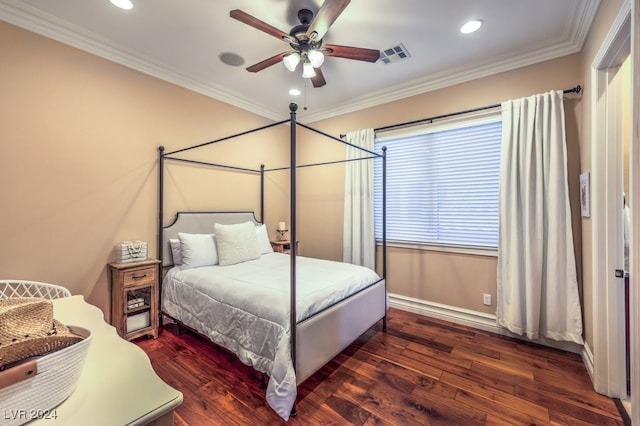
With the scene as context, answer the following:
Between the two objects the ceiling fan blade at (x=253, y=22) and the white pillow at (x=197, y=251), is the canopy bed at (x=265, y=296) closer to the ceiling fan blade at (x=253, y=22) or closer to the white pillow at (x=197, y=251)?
the white pillow at (x=197, y=251)

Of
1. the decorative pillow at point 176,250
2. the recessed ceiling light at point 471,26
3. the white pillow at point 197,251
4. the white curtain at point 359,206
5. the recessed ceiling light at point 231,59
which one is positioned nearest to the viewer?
the recessed ceiling light at point 471,26

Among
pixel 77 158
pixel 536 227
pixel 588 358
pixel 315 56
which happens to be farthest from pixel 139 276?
pixel 588 358

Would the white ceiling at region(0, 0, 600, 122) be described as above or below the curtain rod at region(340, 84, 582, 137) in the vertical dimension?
above

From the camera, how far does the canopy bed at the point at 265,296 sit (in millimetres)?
1809

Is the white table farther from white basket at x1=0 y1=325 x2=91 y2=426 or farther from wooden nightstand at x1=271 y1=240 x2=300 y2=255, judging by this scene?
wooden nightstand at x1=271 y1=240 x2=300 y2=255

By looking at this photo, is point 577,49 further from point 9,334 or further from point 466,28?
point 9,334

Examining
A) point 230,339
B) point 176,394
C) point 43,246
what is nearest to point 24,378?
point 176,394

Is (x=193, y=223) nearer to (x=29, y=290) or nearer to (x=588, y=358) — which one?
(x=29, y=290)

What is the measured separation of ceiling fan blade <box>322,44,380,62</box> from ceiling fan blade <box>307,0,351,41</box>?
160mm

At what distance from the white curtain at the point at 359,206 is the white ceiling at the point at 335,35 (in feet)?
2.79

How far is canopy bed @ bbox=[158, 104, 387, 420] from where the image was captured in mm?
1809

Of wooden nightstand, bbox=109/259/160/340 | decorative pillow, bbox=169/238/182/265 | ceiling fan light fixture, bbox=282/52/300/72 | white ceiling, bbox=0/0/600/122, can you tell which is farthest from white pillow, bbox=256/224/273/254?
ceiling fan light fixture, bbox=282/52/300/72

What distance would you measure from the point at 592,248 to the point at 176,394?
2793 mm

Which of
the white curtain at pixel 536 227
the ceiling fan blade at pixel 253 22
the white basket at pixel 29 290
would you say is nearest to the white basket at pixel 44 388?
the white basket at pixel 29 290
